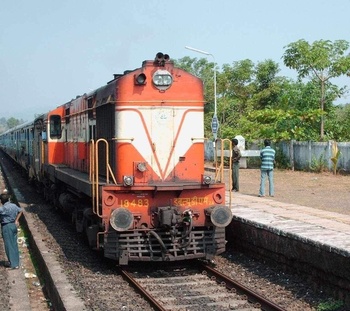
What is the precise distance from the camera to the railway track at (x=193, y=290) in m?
7.57

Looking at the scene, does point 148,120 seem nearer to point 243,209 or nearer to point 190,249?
point 190,249

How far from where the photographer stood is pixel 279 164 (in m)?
28.3

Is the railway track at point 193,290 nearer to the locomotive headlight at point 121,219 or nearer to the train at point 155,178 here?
the train at point 155,178

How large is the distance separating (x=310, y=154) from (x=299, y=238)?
1807cm

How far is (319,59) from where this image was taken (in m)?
27.5

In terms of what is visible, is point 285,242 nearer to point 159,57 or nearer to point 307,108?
point 159,57

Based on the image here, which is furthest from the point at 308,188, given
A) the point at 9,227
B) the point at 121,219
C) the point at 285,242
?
the point at 9,227

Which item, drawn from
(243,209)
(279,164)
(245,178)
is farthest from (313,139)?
(243,209)

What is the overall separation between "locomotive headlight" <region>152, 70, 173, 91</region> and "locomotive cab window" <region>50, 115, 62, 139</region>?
23.3ft

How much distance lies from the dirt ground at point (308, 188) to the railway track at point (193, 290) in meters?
4.98

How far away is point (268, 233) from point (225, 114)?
32.0m

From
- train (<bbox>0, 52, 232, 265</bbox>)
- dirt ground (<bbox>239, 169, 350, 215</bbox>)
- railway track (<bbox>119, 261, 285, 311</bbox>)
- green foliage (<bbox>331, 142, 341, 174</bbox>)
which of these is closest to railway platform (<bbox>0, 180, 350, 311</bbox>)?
train (<bbox>0, 52, 232, 265</bbox>)

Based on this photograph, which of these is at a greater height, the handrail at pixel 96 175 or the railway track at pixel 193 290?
the handrail at pixel 96 175

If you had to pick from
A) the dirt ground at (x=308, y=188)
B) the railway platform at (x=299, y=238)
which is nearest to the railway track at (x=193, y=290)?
the railway platform at (x=299, y=238)
